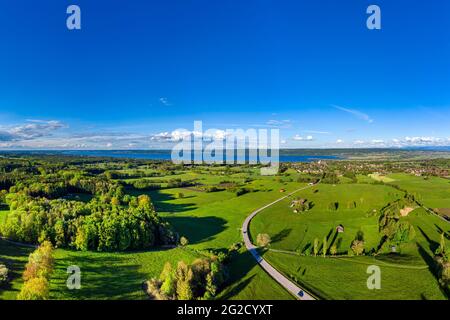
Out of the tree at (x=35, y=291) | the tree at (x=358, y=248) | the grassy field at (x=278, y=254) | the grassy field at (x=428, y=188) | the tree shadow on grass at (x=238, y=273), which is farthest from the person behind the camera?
the grassy field at (x=428, y=188)

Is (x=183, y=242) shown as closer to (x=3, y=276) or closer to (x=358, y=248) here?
(x=3, y=276)

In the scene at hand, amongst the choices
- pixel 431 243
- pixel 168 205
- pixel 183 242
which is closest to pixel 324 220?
pixel 431 243

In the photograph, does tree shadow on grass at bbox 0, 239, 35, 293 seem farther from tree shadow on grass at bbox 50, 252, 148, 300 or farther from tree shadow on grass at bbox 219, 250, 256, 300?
tree shadow on grass at bbox 219, 250, 256, 300

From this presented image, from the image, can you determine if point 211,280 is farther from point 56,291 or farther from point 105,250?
point 105,250

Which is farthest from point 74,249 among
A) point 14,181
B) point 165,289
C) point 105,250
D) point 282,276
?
point 14,181

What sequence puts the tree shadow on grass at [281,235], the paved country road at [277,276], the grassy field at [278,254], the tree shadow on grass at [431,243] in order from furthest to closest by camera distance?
the tree shadow on grass at [281,235]
the tree shadow on grass at [431,243]
the grassy field at [278,254]
the paved country road at [277,276]

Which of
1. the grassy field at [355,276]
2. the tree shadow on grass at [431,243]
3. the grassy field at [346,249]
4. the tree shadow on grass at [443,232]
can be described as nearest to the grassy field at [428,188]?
the grassy field at [346,249]

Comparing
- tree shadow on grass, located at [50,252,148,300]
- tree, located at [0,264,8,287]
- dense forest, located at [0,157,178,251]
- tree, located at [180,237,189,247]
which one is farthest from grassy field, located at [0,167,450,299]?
dense forest, located at [0,157,178,251]

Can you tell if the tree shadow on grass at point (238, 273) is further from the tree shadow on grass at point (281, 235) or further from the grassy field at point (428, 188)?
the grassy field at point (428, 188)
